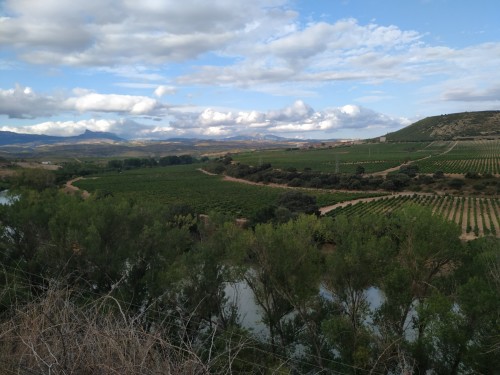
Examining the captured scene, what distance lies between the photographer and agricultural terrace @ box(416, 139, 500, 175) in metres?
94.2

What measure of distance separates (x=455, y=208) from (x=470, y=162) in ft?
186

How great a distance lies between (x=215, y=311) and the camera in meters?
21.2

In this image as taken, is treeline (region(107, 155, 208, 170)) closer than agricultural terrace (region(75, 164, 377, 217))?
No

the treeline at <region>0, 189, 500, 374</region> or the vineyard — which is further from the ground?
the treeline at <region>0, 189, 500, 374</region>

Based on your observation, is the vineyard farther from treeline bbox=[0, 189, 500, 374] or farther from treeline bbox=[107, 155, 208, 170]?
treeline bbox=[107, 155, 208, 170]

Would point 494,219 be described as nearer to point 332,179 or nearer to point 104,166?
point 332,179

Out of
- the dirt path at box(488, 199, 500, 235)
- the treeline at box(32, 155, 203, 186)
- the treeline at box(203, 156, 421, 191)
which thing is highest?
the treeline at box(32, 155, 203, 186)

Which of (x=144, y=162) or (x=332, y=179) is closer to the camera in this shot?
(x=332, y=179)

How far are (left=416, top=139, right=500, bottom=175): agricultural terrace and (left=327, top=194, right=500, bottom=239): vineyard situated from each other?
85.9 feet

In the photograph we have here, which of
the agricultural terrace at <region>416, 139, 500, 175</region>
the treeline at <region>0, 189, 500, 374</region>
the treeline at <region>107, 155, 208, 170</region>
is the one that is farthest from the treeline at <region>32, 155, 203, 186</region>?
the agricultural terrace at <region>416, 139, 500, 175</region>

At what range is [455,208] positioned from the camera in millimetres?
60281

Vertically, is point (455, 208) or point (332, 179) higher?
point (332, 179)

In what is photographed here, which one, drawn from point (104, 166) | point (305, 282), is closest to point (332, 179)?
point (305, 282)

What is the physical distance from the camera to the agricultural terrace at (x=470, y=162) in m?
94.2
